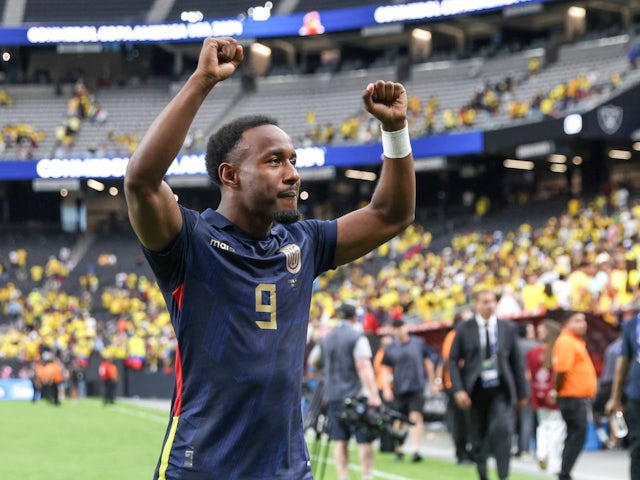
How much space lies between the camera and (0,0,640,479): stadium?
35.4m

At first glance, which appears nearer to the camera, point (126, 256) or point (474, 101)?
point (474, 101)

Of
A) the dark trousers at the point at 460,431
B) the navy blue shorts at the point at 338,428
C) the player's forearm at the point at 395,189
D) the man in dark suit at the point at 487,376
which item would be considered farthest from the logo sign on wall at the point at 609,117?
the player's forearm at the point at 395,189

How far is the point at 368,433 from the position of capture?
12.4 meters

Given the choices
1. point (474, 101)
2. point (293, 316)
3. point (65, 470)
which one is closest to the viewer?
point (293, 316)

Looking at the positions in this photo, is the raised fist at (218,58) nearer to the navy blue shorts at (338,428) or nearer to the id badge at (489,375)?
the id badge at (489,375)

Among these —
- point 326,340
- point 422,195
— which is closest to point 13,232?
point 422,195

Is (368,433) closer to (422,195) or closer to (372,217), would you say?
(372,217)

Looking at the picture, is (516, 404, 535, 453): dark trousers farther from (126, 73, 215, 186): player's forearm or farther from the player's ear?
(126, 73, 215, 186): player's forearm

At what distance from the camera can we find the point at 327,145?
4594 cm

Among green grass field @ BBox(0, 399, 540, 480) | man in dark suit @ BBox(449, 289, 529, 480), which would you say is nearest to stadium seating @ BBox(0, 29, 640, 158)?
green grass field @ BBox(0, 399, 540, 480)

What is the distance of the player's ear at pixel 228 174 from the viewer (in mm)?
4055

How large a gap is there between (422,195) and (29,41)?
62.9ft

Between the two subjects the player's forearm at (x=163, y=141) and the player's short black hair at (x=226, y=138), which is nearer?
the player's forearm at (x=163, y=141)

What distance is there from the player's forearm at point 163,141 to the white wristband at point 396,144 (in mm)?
866
